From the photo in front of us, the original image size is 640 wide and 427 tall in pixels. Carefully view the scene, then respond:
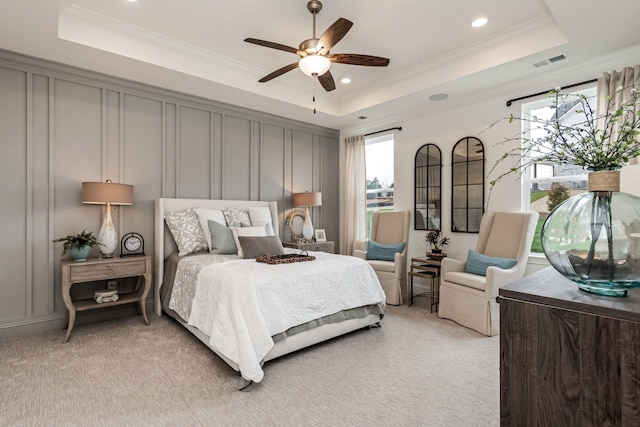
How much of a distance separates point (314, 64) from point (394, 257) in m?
2.60

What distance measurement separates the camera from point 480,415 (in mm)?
1926

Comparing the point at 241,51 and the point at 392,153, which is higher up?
the point at 241,51

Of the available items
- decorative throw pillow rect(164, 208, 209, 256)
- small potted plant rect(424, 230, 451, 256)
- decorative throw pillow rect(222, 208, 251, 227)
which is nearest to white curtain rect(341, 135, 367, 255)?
small potted plant rect(424, 230, 451, 256)

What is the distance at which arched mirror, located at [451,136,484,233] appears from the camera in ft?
13.8

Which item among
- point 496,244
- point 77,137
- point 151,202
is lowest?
point 496,244

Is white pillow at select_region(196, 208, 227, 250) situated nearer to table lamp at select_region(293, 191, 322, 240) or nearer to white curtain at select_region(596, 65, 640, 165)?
table lamp at select_region(293, 191, 322, 240)

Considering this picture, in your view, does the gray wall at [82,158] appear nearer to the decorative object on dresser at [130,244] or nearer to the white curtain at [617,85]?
the decorative object on dresser at [130,244]

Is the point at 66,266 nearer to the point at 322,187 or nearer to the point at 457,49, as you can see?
the point at 322,187

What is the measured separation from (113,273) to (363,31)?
11.2 ft

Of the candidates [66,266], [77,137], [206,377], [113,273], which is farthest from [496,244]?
[77,137]

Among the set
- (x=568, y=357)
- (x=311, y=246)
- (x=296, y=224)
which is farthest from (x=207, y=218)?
(x=568, y=357)

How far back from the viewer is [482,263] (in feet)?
11.6

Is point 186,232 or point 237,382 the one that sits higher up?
point 186,232

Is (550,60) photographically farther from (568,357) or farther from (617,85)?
(568,357)
